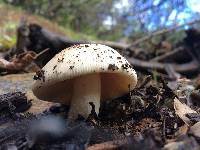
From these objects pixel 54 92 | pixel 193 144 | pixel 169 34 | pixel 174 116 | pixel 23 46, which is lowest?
pixel 193 144

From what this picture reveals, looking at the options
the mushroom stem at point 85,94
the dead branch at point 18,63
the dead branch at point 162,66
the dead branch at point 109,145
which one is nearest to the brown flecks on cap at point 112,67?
the mushroom stem at point 85,94

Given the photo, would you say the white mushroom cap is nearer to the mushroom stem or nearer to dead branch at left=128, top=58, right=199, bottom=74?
the mushroom stem

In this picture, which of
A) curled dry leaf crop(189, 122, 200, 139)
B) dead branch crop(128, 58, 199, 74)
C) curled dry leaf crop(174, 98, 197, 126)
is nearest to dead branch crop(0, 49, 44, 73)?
dead branch crop(128, 58, 199, 74)

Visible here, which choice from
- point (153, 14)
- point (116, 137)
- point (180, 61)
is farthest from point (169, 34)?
point (116, 137)

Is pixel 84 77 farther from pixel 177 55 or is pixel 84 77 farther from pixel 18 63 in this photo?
pixel 177 55

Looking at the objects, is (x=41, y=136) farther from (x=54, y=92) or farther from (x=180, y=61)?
(x=180, y=61)

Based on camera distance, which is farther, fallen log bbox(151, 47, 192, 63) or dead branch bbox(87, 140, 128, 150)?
fallen log bbox(151, 47, 192, 63)

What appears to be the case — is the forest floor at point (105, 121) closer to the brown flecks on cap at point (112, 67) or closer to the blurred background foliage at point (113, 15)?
the brown flecks on cap at point (112, 67)
